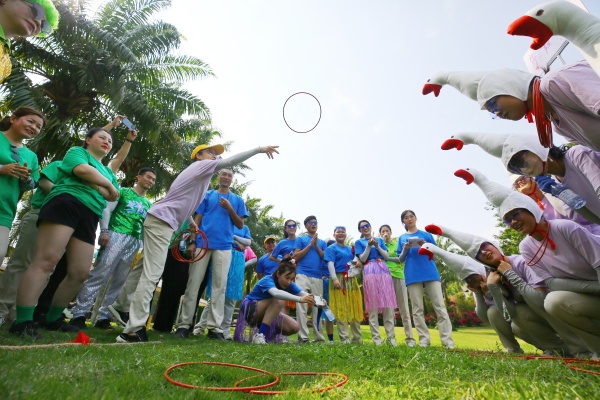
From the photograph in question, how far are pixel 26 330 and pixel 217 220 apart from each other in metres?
2.74

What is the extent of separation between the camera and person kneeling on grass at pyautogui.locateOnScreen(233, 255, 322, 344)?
5660mm

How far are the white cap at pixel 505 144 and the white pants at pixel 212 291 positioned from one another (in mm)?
3447

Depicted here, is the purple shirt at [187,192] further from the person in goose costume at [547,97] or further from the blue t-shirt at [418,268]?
the blue t-shirt at [418,268]

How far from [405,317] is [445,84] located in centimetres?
460

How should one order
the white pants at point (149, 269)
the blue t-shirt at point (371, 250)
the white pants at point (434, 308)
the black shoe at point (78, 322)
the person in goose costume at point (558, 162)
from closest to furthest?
the person in goose costume at point (558, 162), the white pants at point (149, 269), the black shoe at point (78, 322), the white pants at point (434, 308), the blue t-shirt at point (371, 250)

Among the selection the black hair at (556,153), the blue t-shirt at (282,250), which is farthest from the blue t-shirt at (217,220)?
the black hair at (556,153)

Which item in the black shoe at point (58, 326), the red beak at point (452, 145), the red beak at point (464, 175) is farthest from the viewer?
the red beak at point (464, 175)

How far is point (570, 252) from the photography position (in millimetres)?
3631

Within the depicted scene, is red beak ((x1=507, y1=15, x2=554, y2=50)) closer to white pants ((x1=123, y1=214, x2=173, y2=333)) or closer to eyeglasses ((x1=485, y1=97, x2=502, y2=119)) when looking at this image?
eyeglasses ((x1=485, y1=97, x2=502, y2=119))

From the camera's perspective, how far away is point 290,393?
6.62 ft

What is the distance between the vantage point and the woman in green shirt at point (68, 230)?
3410 millimetres

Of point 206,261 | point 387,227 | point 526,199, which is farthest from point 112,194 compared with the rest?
point 387,227

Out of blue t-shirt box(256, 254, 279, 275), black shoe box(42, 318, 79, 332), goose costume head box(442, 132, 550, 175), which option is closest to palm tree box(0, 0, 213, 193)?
blue t-shirt box(256, 254, 279, 275)

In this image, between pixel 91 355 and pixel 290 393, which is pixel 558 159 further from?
pixel 91 355
